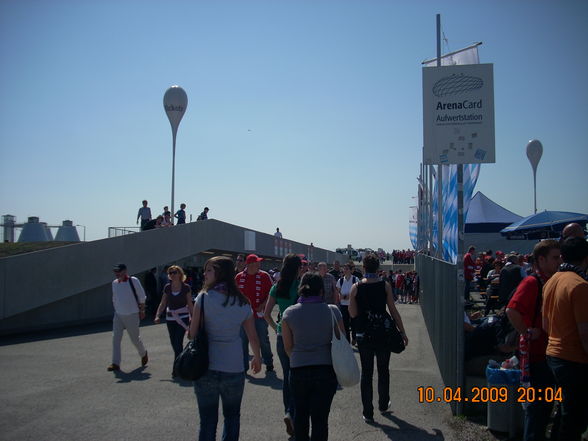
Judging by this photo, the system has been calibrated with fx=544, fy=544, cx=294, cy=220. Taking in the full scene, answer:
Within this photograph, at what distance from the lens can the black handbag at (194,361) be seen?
418 centimetres

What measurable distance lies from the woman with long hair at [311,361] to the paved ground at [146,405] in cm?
131

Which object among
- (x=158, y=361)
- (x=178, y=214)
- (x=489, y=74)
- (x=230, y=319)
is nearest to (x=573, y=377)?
(x=230, y=319)

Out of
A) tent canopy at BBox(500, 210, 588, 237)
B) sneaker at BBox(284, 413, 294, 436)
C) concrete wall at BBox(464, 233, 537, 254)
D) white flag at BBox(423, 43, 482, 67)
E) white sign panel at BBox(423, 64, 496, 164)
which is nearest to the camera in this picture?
sneaker at BBox(284, 413, 294, 436)

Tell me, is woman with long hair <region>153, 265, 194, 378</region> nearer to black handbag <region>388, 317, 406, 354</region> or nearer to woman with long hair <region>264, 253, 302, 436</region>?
woman with long hair <region>264, 253, 302, 436</region>

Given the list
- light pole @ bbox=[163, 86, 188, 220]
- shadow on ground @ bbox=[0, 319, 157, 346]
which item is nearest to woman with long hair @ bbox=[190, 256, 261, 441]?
shadow on ground @ bbox=[0, 319, 157, 346]

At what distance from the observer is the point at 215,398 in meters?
4.34

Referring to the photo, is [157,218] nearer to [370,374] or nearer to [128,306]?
[128,306]

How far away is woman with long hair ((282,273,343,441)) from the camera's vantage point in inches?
180

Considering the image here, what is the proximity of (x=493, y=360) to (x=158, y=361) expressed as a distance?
6.31 meters

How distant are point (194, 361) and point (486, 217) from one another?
93.1 ft

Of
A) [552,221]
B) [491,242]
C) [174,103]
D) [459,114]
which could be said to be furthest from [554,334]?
[491,242]

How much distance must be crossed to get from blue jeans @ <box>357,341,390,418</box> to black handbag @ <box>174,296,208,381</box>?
268 cm

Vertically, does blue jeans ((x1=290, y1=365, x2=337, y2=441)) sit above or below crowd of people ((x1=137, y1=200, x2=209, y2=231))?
below
